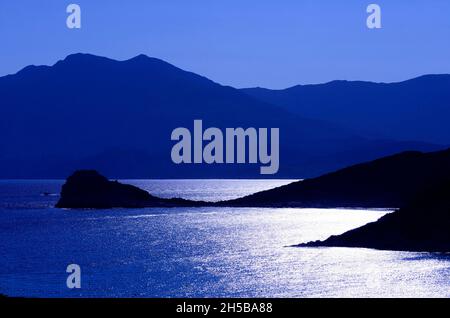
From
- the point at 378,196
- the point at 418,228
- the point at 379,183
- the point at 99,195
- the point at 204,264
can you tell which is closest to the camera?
the point at 204,264

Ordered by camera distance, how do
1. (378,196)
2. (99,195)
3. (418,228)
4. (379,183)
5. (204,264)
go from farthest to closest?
1. (99,195)
2. (378,196)
3. (379,183)
4. (418,228)
5. (204,264)

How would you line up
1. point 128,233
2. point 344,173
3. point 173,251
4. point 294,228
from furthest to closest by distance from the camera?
point 344,173, point 294,228, point 128,233, point 173,251

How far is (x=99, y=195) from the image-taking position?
600 feet

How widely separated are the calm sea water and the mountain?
33408 mm

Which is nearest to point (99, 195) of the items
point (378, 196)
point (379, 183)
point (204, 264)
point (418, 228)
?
point (378, 196)

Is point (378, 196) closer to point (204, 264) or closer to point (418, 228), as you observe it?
point (418, 228)

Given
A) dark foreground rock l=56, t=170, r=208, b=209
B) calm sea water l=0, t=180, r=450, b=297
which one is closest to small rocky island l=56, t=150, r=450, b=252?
dark foreground rock l=56, t=170, r=208, b=209

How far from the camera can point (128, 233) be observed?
112000 mm

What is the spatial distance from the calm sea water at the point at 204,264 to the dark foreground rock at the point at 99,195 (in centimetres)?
4942

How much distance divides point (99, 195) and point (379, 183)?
65827 millimetres

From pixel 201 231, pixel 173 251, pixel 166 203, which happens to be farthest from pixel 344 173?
pixel 173 251

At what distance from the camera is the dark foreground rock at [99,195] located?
177 metres
